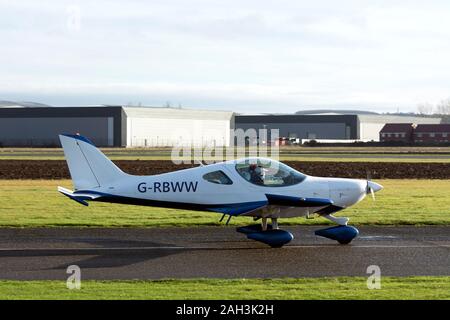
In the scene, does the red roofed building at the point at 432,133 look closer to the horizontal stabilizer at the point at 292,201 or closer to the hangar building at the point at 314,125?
the hangar building at the point at 314,125

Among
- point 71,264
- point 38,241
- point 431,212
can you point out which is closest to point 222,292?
point 71,264

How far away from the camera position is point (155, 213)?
997 inches

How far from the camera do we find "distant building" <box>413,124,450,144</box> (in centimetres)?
14188

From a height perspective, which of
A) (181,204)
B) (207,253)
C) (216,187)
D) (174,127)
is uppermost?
(174,127)

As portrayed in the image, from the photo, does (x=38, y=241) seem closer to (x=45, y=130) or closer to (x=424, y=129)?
(x=45, y=130)

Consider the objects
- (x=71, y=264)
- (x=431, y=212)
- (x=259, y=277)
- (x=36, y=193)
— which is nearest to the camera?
(x=259, y=277)

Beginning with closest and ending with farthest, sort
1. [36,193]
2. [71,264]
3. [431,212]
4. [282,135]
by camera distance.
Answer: [71,264] → [431,212] → [36,193] → [282,135]

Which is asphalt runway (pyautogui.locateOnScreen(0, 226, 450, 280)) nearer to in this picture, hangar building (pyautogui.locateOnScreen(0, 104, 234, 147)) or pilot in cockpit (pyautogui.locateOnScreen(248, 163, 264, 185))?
pilot in cockpit (pyautogui.locateOnScreen(248, 163, 264, 185))

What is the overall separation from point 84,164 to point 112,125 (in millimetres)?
101530

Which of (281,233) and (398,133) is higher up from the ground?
(398,133)

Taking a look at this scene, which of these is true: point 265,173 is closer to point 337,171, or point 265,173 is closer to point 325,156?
point 337,171

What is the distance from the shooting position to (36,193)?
3250cm

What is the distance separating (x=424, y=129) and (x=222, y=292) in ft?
450

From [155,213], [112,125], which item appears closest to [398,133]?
[112,125]
